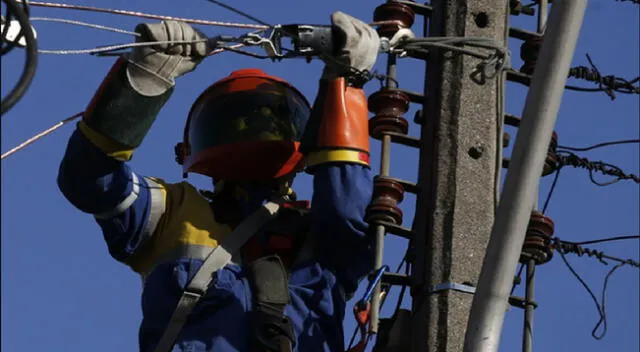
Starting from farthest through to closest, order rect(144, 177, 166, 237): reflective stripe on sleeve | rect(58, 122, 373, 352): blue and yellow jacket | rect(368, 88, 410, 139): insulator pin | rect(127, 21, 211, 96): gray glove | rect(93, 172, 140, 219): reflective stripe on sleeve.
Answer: rect(368, 88, 410, 139): insulator pin, rect(144, 177, 166, 237): reflective stripe on sleeve, rect(93, 172, 140, 219): reflective stripe on sleeve, rect(58, 122, 373, 352): blue and yellow jacket, rect(127, 21, 211, 96): gray glove

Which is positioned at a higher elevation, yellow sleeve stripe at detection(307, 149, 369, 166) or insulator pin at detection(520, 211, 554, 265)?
yellow sleeve stripe at detection(307, 149, 369, 166)

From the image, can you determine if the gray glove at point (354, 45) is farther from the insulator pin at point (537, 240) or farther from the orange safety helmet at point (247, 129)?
the insulator pin at point (537, 240)

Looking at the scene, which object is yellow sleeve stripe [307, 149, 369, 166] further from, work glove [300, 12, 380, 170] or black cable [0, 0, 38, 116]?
black cable [0, 0, 38, 116]

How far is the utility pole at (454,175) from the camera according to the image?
962cm

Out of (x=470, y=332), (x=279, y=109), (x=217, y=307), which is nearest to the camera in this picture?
(x=470, y=332)

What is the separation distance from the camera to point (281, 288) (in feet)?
32.2

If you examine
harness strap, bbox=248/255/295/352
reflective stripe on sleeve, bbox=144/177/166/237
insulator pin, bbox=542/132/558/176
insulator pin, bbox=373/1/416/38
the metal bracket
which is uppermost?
insulator pin, bbox=373/1/416/38

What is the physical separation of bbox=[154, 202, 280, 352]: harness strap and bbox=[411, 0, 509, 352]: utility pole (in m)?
0.73

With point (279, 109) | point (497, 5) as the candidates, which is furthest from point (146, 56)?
point (497, 5)

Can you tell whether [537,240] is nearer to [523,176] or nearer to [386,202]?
[386,202]

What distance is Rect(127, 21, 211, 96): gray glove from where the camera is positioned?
9.44 meters

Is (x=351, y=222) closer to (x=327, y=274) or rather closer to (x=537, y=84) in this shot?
(x=327, y=274)

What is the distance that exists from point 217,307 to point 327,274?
1.95 ft

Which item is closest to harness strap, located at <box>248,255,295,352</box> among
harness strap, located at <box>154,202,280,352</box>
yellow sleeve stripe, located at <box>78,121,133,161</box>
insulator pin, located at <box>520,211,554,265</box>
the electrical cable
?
harness strap, located at <box>154,202,280,352</box>
